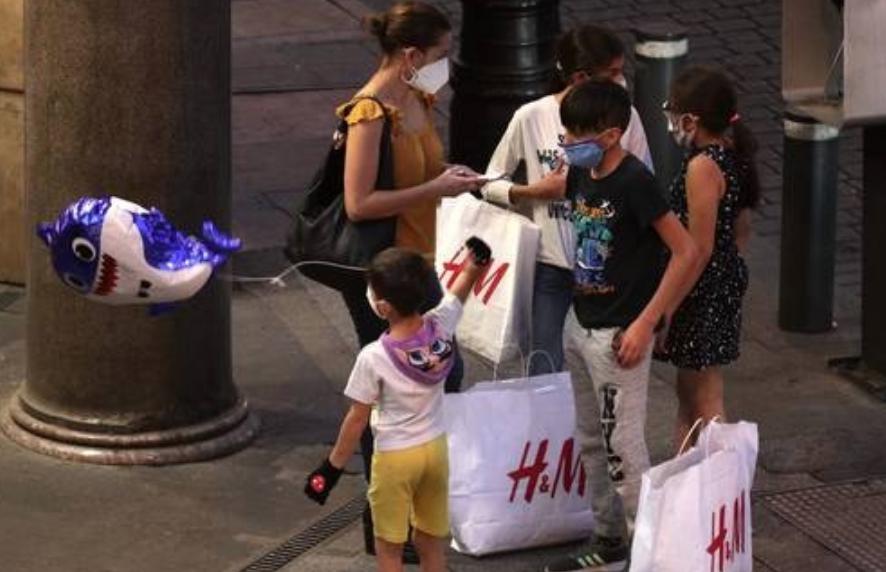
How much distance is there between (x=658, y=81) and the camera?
32.2 feet

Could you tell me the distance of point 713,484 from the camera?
20.2 ft

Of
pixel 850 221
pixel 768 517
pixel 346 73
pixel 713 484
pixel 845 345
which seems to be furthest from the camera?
pixel 346 73

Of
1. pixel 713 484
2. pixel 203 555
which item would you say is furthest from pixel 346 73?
pixel 713 484

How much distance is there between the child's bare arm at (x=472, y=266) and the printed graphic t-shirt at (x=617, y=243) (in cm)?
30

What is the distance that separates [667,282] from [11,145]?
13.6 feet

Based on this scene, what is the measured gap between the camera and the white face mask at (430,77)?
22.3 feet

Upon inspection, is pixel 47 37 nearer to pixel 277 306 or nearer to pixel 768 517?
pixel 277 306

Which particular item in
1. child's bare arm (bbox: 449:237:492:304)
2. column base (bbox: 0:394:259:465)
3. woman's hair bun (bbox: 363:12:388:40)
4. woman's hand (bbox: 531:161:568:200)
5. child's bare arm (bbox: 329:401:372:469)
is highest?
woman's hair bun (bbox: 363:12:388:40)

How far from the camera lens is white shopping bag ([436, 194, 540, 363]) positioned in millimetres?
7152

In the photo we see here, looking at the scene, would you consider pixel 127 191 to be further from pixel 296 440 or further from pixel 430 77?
pixel 430 77

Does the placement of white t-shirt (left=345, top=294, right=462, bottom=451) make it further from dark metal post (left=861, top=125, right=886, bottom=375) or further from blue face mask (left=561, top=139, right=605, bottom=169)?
dark metal post (left=861, top=125, right=886, bottom=375)

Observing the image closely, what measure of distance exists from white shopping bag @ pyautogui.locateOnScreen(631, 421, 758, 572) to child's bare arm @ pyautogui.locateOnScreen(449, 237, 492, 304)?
33.8 inches

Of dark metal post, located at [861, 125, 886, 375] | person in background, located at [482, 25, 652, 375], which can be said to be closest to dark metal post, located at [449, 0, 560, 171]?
dark metal post, located at [861, 125, 886, 375]

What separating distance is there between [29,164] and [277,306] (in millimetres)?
2010
